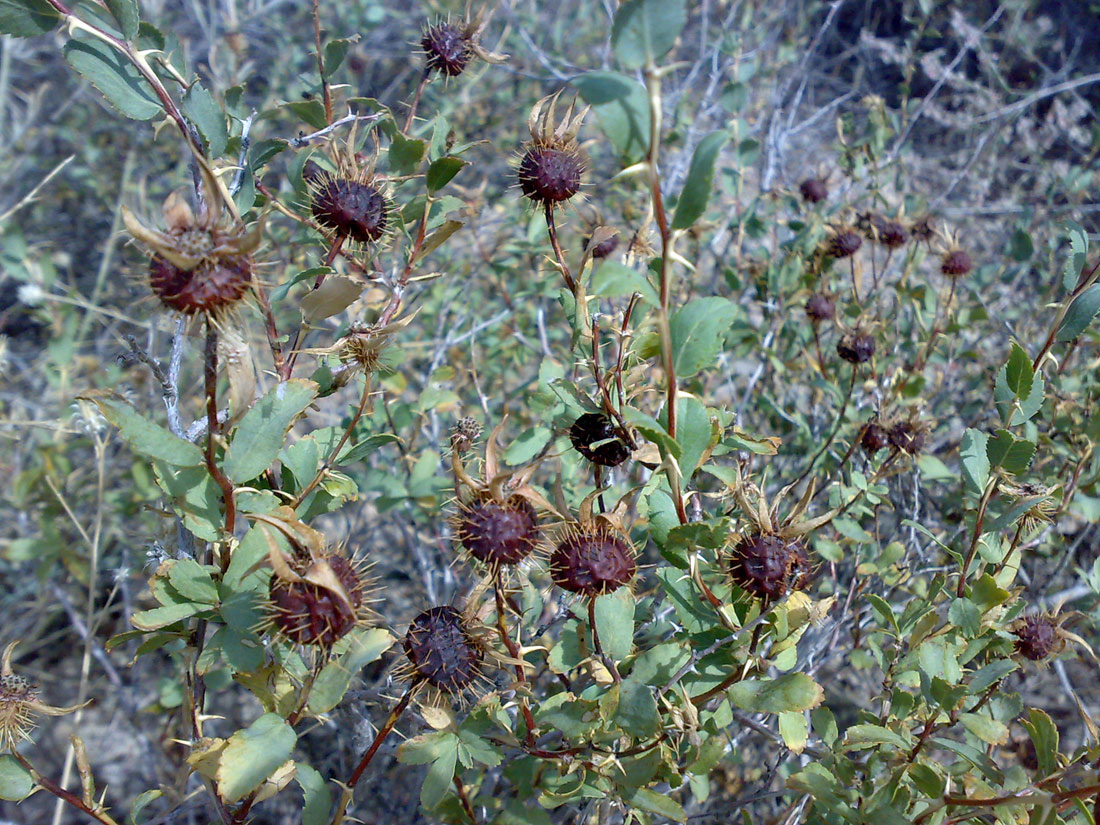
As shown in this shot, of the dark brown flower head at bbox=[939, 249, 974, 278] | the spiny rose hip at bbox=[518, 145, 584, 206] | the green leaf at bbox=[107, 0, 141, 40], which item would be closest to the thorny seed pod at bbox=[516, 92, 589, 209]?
the spiny rose hip at bbox=[518, 145, 584, 206]

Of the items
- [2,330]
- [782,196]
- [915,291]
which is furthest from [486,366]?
[2,330]

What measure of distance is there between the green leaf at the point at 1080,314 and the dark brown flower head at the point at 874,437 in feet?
1.95

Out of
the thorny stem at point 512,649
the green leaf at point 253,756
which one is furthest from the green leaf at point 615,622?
the green leaf at point 253,756

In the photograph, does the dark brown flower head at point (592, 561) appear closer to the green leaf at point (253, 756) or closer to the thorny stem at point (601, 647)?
the thorny stem at point (601, 647)

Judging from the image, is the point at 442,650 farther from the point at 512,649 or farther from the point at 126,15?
the point at 126,15

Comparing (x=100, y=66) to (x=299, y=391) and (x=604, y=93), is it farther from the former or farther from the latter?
(x=604, y=93)

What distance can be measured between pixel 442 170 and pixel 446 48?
0.49 m

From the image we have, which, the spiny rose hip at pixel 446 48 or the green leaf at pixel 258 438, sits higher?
the spiny rose hip at pixel 446 48

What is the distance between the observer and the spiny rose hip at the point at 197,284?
2.92 feet

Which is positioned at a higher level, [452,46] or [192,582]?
[452,46]

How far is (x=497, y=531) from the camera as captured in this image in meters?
1.06

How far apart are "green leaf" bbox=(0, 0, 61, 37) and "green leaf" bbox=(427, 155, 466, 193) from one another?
62 cm

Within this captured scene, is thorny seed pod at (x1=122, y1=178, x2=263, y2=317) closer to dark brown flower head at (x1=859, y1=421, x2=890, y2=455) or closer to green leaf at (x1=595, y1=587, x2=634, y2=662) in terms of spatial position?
green leaf at (x1=595, y1=587, x2=634, y2=662)

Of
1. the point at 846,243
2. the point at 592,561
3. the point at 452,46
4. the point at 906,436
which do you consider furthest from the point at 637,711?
the point at 846,243
